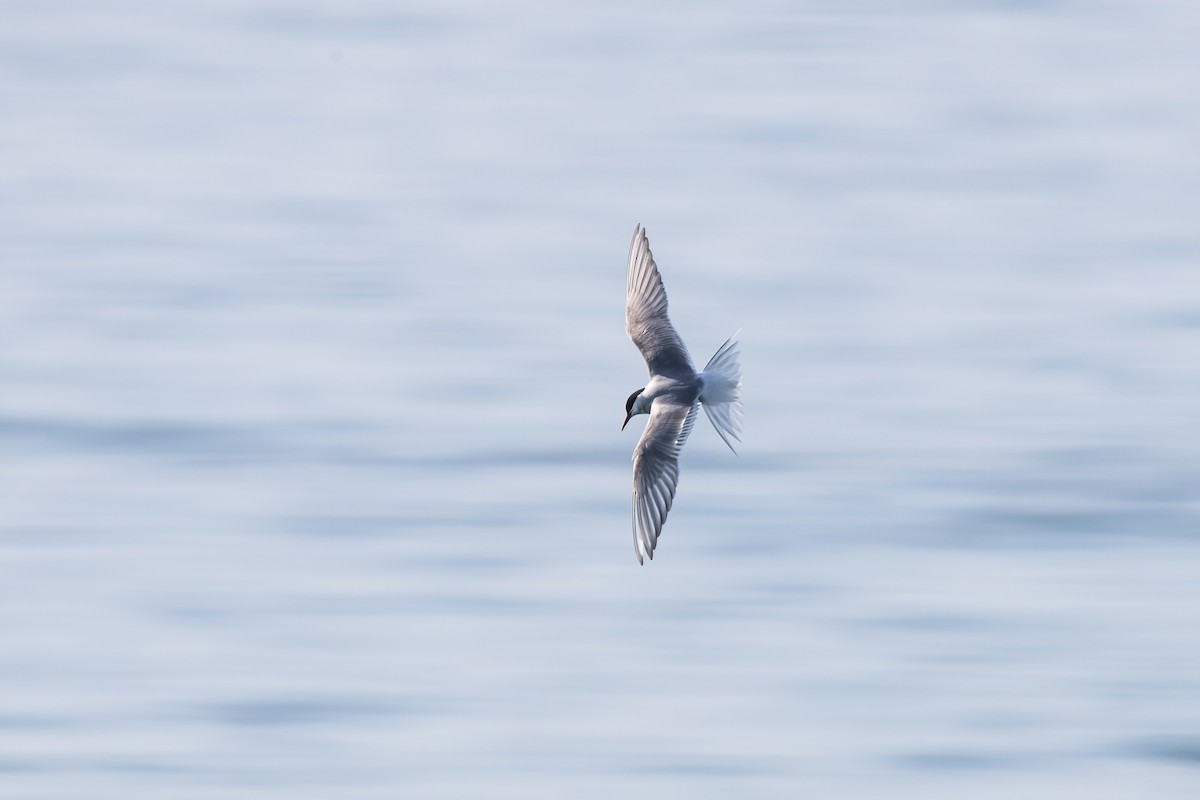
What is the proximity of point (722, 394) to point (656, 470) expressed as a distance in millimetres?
390

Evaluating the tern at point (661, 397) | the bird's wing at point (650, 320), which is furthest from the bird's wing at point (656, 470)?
the bird's wing at point (650, 320)

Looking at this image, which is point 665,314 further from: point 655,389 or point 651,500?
point 651,500

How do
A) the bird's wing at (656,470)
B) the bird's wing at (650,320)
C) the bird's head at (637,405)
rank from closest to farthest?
the bird's wing at (656,470), the bird's head at (637,405), the bird's wing at (650,320)

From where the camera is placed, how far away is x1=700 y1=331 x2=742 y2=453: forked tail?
240 inches

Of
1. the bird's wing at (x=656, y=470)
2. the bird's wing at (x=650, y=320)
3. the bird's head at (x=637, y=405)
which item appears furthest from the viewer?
the bird's wing at (x=650, y=320)

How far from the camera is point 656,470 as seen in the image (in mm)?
5910

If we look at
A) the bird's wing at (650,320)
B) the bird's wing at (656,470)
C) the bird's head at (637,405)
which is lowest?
the bird's wing at (656,470)

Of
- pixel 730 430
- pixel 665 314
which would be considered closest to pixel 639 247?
pixel 665 314

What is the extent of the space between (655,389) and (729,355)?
0.81 feet

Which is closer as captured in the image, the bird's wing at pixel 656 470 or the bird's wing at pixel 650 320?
the bird's wing at pixel 656 470

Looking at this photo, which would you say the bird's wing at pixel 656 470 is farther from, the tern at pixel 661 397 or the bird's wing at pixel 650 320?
the bird's wing at pixel 650 320

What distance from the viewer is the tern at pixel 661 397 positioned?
5867mm

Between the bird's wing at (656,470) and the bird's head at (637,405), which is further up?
the bird's head at (637,405)

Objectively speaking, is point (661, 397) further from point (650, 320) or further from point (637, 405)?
point (650, 320)
